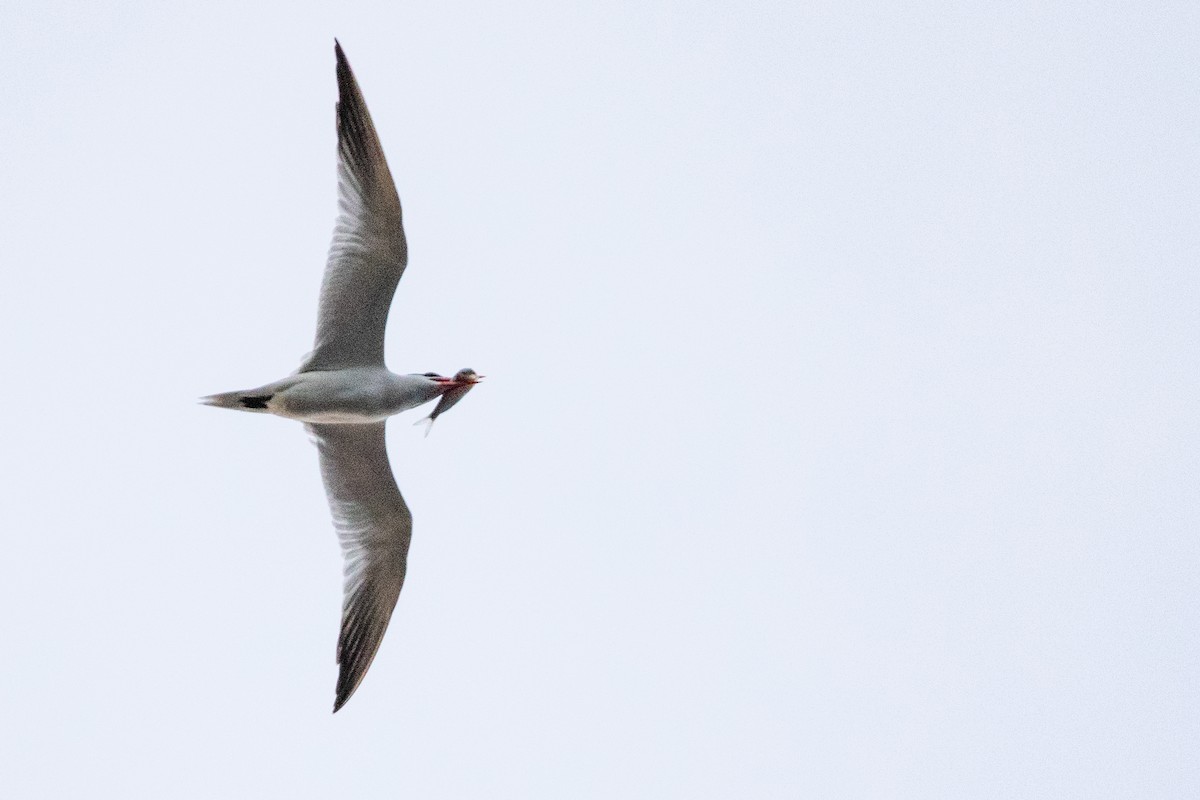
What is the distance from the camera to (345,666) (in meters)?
13.0

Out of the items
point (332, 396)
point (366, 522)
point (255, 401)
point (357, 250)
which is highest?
point (357, 250)

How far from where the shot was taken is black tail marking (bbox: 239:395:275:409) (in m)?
12.2

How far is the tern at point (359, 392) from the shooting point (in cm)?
1202

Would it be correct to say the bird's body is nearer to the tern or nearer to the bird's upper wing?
the tern

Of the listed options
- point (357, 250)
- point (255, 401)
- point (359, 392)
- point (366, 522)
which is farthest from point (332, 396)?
point (366, 522)

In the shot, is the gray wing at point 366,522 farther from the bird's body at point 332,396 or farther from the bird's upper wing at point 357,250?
the bird's upper wing at point 357,250

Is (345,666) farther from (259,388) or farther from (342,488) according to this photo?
(259,388)

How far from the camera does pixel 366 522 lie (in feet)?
44.2

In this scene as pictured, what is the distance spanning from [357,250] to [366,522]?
247 cm

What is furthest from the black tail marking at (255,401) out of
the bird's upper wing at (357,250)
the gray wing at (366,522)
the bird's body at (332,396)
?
the gray wing at (366,522)

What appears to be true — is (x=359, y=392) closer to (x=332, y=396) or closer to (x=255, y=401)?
(x=332, y=396)

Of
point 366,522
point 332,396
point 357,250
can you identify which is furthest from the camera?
point 366,522

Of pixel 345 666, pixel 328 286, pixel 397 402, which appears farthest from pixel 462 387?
pixel 345 666

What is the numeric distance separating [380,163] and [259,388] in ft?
6.21
